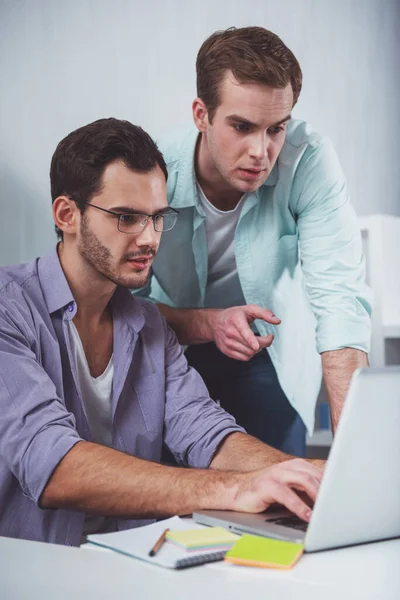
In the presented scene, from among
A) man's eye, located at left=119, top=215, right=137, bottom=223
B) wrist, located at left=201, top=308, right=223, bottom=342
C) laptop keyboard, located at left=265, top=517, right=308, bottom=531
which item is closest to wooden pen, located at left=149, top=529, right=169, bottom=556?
laptop keyboard, located at left=265, top=517, right=308, bottom=531

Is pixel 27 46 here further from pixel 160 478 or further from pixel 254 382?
pixel 160 478

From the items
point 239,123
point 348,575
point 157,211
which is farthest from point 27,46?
point 348,575

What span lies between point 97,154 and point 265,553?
96cm

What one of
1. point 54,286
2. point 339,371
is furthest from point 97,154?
point 339,371

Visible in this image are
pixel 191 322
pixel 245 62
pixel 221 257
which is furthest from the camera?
pixel 221 257

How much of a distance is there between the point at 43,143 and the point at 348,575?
1.75 meters

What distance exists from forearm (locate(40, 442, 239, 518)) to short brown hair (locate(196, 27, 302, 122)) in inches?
37.2

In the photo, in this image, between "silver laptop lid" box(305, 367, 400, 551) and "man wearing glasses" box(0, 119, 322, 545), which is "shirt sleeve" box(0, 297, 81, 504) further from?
"silver laptop lid" box(305, 367, 400, 551)

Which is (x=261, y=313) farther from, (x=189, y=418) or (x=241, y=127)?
(x=241, y=127)

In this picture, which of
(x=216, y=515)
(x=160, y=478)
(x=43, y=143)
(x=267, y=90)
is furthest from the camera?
(x=43, y=143)

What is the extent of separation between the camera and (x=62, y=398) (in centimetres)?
140

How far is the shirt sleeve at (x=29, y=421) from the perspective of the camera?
3.67ft

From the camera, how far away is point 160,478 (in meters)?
1.09

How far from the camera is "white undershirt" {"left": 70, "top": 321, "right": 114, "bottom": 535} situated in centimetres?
148
